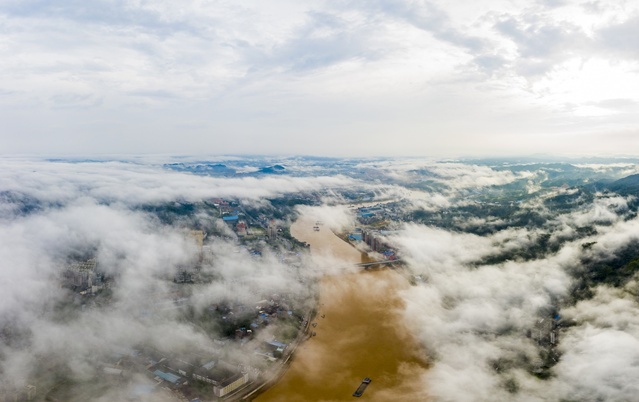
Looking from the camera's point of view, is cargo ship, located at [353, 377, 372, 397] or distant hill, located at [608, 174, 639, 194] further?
distant hill, located at [608, 174, 639, 194]

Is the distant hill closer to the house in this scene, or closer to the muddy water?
the muddy water

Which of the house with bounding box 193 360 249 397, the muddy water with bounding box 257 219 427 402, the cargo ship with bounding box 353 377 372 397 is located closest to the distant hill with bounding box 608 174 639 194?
the muddy water with bounding box 257 219 427 402

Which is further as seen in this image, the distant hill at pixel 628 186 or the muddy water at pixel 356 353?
the distant hill at pixel 628 186

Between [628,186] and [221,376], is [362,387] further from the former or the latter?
[628,186]

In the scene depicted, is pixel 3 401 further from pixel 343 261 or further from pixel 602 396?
pixel 343 261

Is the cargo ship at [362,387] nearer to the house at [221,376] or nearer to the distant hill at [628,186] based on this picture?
the house at [221,376]

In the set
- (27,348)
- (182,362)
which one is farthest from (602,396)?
(27,348)

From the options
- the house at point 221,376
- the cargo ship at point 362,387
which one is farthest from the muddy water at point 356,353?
the house at point 221,376

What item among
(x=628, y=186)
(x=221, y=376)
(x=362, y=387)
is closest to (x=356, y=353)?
(x=362, y=387)

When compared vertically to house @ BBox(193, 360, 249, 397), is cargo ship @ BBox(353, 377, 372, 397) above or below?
below
